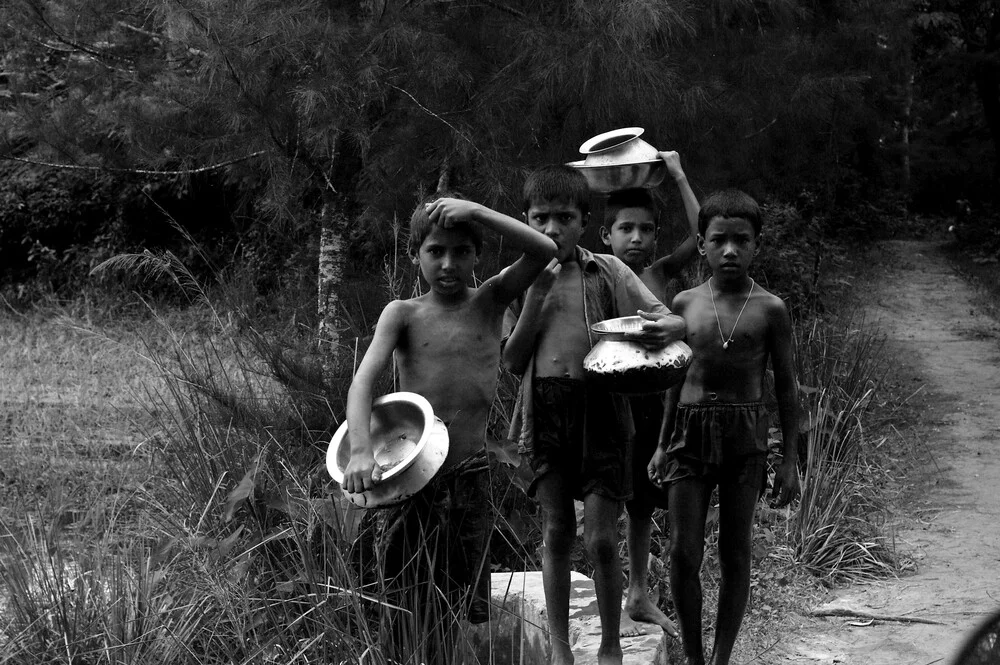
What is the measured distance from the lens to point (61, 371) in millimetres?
7242

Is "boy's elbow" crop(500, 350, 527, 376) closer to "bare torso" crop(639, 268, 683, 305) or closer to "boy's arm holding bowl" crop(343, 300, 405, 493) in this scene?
"boy's arm holding bowl" crop(343, 300, 405, 493)

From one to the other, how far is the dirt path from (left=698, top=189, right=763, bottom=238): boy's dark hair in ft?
4.83

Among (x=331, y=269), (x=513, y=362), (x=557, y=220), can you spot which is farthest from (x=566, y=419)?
(x=331, y=269)

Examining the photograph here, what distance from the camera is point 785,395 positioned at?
332cm

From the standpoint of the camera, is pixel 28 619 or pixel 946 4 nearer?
pixel 28 619

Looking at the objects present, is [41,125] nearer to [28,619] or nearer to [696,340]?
[28,619]

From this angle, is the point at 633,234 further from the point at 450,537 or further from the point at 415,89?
the point at 415,89

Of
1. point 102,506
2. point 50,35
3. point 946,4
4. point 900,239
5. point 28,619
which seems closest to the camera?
point 28,619

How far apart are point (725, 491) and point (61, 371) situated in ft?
18.1

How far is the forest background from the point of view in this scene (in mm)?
3072

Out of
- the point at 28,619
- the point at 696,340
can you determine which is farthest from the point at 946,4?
the point at 28,619

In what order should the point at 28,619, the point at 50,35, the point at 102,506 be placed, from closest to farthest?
the point at 28,619, the point at 102,506, the point at 50,35

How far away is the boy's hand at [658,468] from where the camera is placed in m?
3.32

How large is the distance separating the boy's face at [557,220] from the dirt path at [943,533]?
5.47ft
